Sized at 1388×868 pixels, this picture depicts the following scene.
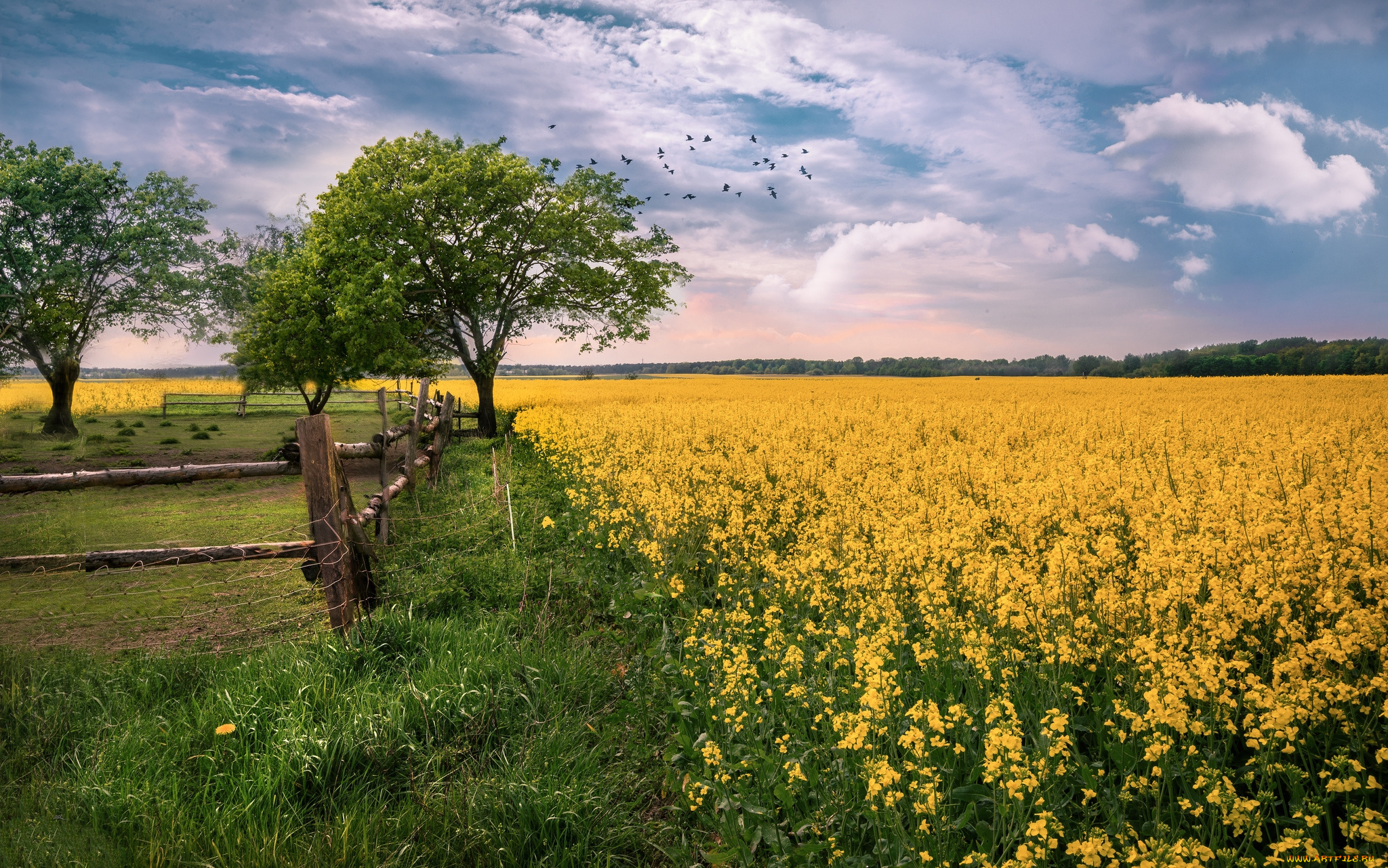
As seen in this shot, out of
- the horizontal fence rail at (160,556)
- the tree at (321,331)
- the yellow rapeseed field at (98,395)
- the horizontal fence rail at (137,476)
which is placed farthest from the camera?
the yellow rapeseed field at (98,395)

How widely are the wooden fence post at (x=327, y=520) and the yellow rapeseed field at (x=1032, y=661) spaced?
2.46m

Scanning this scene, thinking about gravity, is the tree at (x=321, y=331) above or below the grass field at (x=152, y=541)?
above

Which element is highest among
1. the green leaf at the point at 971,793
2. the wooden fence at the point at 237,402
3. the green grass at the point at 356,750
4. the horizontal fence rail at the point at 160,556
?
the wooden fence at the point at 237,402

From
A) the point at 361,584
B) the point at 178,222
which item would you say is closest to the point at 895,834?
the point at 361,584

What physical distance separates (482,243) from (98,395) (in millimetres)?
30286

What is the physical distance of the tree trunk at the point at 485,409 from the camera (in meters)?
24.3

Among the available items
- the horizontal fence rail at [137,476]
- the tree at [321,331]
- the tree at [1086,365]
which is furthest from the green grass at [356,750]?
the tree at [1086,365]

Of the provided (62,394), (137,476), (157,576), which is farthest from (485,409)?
(137,476)

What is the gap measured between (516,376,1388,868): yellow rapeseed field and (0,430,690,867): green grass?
20.0 inches

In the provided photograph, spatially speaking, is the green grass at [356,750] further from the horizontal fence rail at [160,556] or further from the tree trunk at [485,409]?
the tree trunk at [485,409]

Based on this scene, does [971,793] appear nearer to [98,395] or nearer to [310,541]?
[310,541]

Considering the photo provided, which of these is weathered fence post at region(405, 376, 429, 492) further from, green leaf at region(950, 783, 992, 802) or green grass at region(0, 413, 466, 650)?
green leaf at region(950, 783, 992, 802)

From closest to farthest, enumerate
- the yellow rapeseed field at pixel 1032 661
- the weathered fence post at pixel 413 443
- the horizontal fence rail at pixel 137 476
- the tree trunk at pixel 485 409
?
the yellow rapeseed field at pixel 1032 661
the horizontal fence rail at pixel 137 476
the weathered fence post at pixel 413 443
the tree trunk at pixel 485 409

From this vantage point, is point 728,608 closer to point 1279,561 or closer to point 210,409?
point 1279,561
